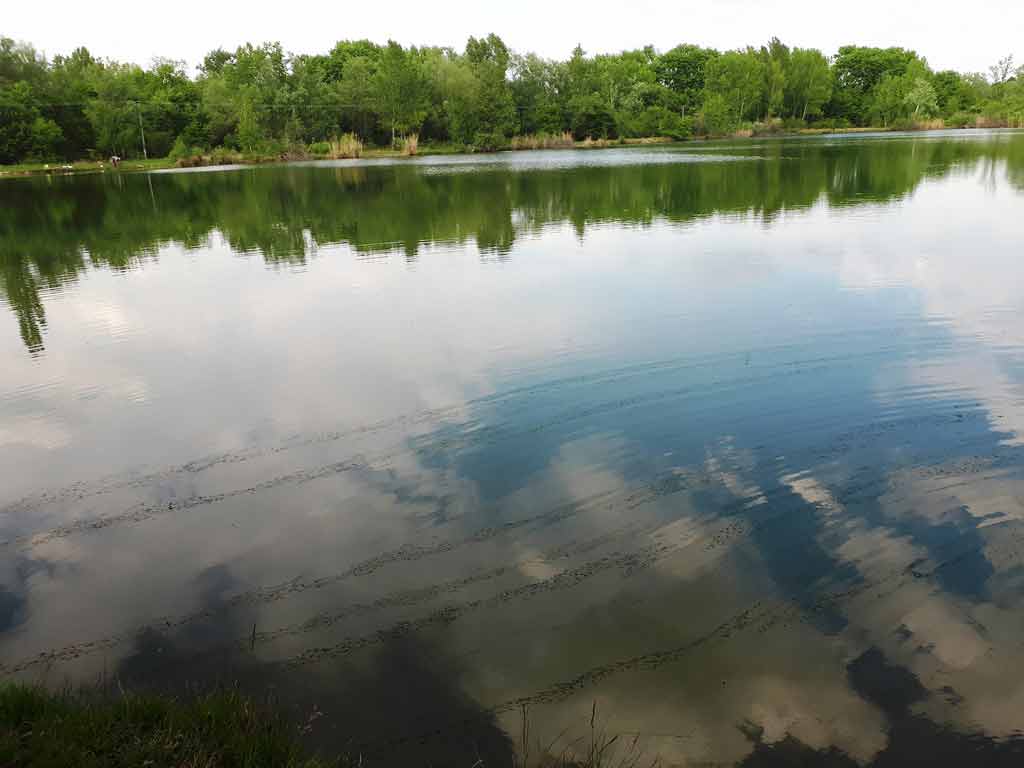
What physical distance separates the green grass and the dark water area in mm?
515

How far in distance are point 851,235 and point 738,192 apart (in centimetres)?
1374

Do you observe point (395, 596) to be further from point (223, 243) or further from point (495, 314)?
point (223, 243)

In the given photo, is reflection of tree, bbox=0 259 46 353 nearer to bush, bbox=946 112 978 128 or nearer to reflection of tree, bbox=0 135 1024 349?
reflection of tree, bbox=0 135 1024 349

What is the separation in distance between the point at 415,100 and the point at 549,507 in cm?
10274

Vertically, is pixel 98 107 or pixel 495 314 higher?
pixel 98 107

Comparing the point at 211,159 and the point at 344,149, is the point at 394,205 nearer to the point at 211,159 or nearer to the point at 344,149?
the point at 344,149

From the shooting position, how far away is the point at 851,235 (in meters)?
21.8

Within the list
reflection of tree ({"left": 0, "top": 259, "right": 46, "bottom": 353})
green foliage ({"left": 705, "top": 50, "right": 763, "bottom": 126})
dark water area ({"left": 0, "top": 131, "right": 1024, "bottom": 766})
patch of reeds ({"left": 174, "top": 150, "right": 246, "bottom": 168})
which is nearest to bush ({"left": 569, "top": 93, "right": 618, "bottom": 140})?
green foliage ({"left": 705, "top": 50, "right": 763, "bottom": 126})

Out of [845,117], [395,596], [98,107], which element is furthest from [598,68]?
Answer: [395,596]

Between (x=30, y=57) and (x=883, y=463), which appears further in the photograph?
(x=30, y=57)

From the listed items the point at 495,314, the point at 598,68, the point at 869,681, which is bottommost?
the point at 869,681

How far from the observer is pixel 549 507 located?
749 cm

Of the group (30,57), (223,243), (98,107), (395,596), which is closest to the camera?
(395,596)

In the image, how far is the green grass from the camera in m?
3.97
